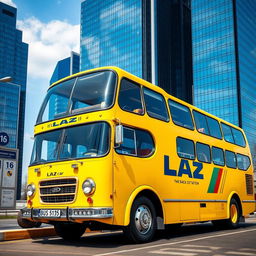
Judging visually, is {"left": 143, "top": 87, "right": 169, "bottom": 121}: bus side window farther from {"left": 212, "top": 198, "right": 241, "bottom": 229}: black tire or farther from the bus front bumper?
{"left": 212, "top": 198, "right": 241, "bottom": 229}: black tire

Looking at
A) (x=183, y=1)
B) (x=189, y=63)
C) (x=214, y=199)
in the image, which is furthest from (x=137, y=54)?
(x=214, y=199)

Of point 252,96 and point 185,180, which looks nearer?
point 185,180

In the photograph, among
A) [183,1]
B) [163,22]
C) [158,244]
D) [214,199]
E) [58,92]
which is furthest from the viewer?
[183,1]

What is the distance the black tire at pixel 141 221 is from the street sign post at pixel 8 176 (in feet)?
40.8

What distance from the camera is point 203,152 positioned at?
1259 centimetres

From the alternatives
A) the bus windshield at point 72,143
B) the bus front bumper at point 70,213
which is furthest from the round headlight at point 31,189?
the bus windshield at point 72,143

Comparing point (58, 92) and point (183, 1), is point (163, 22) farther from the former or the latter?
point (58, 92)

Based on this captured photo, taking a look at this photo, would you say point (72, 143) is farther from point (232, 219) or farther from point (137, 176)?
point (232, 219)

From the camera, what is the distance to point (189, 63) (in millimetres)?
133750

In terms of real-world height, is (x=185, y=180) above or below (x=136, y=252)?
above

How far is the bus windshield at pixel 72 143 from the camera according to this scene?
341 inches

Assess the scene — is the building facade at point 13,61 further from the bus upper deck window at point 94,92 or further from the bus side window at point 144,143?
the bus side window at point 144,143

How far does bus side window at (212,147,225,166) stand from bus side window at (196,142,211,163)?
417mm

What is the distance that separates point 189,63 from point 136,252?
428 feet
